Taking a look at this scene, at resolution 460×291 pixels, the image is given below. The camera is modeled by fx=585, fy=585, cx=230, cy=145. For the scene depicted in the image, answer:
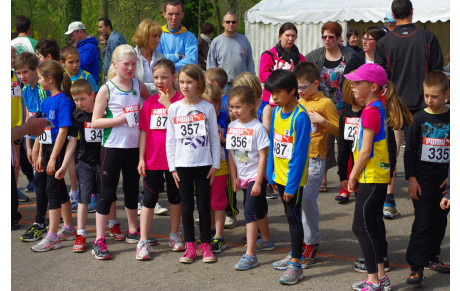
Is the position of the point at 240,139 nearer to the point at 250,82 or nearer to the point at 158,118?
the point at 250,82

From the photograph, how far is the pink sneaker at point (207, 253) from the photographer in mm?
5023

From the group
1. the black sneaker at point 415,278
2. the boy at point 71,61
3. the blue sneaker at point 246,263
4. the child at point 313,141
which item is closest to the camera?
the black sneaker at point 415,278

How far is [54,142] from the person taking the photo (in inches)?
219

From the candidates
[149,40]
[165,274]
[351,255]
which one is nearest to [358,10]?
[149,40]

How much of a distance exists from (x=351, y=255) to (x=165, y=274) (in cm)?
165

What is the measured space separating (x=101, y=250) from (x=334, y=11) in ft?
30.9

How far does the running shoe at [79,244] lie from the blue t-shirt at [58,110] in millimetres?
964

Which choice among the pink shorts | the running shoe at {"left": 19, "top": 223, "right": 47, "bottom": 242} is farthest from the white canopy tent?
the running shoe at {"left": 19, "top": 223, "right": 47, "bottom": 242}

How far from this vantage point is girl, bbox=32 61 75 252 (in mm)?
5453

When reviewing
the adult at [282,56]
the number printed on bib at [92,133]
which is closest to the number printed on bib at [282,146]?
the number printed on bib at [92,133]

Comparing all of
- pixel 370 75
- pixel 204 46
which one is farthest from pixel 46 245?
pixel 204 46

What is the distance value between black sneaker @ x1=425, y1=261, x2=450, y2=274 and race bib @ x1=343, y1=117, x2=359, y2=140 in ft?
4.47

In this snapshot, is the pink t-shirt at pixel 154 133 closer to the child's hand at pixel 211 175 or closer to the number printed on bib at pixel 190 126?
the number printed on bib at pixel 190 126

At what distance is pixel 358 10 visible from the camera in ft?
42.1
